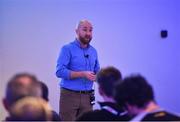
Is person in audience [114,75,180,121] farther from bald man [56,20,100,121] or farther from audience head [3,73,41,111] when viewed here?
bald man [56,20,100,121]

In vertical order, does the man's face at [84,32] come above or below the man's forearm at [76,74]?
above

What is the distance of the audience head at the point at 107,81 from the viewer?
2.38 meters

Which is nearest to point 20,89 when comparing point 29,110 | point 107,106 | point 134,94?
point 29,110

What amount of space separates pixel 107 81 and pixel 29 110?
82 centimetres

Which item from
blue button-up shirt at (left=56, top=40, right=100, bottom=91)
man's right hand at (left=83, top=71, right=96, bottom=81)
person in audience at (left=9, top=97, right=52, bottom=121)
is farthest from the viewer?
blue button-up shirt at (left=56, top=40, right=100, bottom=91)

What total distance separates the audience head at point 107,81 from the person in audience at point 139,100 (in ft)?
1.12

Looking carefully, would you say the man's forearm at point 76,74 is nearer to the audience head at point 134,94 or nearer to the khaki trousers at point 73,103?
the khaki trousers at point 73,103

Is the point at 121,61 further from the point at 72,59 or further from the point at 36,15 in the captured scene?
the point at 72,59

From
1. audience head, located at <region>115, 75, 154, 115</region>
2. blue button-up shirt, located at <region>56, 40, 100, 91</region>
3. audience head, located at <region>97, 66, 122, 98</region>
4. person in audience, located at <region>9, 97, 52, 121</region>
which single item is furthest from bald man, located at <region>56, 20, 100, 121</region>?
person in audience, located at <region>9, 97, 52, 121</region>

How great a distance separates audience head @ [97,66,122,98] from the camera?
93.9 inches

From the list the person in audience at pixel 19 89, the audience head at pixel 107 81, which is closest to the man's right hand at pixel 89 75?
the audience head at pixel 107 81

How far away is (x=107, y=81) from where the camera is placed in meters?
2.42

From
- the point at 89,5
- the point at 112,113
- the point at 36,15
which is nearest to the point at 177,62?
the point at 89,5

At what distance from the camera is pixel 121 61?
5551 mm
